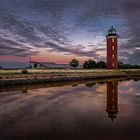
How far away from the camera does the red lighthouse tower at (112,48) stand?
9138 cm

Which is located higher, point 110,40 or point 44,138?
point 110,40

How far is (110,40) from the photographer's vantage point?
3600 inches

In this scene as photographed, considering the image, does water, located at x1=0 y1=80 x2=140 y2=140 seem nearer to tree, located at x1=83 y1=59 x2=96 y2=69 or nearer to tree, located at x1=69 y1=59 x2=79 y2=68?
tree, located at x1=83 y1=59 x2=96 y2=69

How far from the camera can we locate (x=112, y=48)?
300 ft

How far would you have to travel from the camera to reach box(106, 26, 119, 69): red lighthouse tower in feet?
300

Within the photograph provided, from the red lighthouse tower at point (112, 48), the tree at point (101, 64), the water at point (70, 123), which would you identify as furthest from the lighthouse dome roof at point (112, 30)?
the water at point (70, 123)

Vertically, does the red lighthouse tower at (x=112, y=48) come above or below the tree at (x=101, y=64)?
above

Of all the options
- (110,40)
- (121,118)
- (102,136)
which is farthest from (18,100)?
(110,40)

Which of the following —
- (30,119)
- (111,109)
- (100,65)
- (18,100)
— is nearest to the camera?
(30,119)

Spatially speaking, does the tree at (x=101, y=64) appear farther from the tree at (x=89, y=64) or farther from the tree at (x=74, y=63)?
the tree at (x=74, y=63)

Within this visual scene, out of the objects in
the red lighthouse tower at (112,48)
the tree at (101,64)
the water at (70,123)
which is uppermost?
the red lighthouse tower at (112,48)

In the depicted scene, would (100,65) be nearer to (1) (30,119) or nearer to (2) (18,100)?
(2) (18,100)

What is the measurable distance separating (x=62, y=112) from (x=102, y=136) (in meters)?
5.84

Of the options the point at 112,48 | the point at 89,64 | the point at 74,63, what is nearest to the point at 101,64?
the point at 89,64
